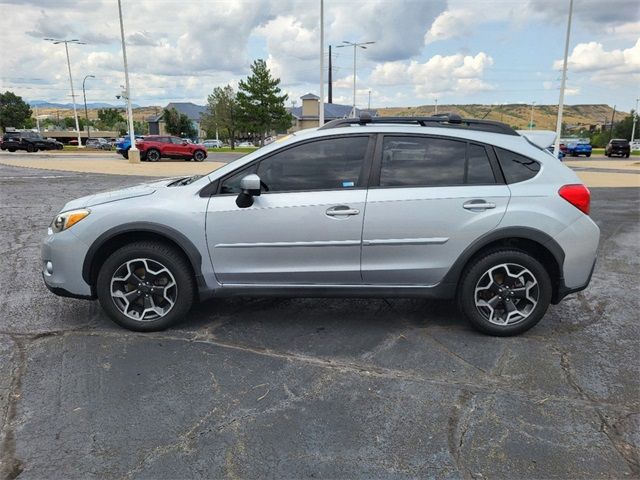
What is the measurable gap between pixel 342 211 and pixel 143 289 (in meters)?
1.75

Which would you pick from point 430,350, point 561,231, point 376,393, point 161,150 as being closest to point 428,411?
point 376,393

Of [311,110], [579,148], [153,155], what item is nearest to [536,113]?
[311,110]

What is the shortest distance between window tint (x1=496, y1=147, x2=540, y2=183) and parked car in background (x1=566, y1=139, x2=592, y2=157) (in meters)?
43.9

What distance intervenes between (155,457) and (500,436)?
1881 mm

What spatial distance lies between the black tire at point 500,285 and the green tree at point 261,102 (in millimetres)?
49844

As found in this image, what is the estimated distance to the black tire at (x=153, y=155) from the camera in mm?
29878

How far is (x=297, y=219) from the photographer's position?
397 centimetres

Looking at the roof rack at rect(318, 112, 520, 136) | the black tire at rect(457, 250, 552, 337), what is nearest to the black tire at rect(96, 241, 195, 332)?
the roof rack at rect(318, 112, 520, 136)

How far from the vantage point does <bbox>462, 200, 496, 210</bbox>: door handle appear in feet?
13.0

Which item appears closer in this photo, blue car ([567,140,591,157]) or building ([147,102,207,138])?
blue car ([567,140,591,157])

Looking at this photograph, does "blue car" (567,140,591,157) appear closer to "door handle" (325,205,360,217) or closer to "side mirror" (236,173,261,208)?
"door handle" (325,205,360,217)

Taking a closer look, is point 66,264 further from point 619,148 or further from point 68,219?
point 619,148

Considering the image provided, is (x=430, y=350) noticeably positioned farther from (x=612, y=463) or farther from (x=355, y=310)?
(x=612, y=463)

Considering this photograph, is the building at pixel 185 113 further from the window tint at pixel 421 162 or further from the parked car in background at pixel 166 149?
the window tint at pixel 421 162
